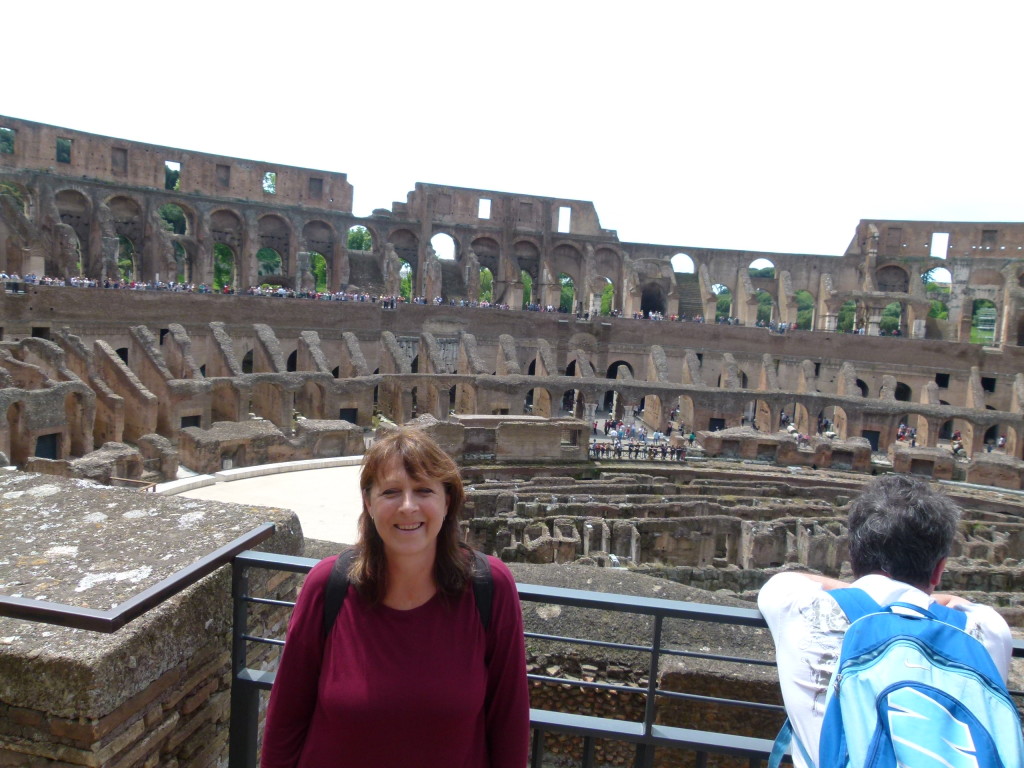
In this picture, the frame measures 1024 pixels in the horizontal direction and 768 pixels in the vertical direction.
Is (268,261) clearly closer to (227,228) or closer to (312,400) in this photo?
(227,228)

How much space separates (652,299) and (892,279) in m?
12.2

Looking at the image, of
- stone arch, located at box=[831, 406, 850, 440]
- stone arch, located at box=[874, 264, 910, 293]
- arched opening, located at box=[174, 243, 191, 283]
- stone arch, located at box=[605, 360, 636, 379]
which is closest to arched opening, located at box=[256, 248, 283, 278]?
arched opening, located at box=[174, 243, 191, 283]

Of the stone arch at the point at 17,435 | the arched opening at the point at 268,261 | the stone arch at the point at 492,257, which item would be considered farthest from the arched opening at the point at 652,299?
the stone arch at the point at 17,435

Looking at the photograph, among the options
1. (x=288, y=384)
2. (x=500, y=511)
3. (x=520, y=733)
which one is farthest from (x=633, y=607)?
(x=288, y=384)

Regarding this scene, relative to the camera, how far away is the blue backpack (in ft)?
5.93

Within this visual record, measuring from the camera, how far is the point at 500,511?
58.7ft

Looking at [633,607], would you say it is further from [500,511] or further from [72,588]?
[500,511]

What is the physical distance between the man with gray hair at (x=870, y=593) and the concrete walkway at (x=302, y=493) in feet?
46.6

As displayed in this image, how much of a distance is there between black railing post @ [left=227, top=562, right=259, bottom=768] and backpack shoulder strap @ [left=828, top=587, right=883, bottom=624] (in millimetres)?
2248

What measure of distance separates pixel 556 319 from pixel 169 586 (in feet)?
103

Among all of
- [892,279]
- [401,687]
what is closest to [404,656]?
[401,687]

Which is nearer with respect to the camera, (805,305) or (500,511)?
(500,511)

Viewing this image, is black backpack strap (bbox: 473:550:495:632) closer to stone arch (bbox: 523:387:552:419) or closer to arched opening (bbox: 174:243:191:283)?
stone arch (bbox: 523:387:552:419)

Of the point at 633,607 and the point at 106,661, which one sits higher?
the point at 633,607
